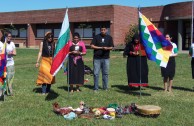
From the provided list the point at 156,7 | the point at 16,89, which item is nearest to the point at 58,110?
the point at 16,89

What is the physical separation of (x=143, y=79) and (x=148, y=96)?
1.05m

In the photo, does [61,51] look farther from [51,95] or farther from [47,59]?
[51,95]

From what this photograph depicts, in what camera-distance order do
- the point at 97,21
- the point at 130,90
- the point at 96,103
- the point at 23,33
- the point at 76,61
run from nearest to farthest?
the point at 96,103
the point at 76,61
the point at 130,90
the point at 97,21
the point at 23,33

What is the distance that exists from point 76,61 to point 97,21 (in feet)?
131

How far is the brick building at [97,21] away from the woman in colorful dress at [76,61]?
30305 millimetres

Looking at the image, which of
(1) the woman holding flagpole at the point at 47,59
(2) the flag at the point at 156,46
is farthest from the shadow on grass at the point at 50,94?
(2) the flag at the point at 156,46

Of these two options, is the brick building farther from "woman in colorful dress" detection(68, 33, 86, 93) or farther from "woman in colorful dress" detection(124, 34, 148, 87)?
"woman in colorful dress" detection(68, 33, 86, 93)

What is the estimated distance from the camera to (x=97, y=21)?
50.7 meters

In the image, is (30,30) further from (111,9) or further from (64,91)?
(64,91)

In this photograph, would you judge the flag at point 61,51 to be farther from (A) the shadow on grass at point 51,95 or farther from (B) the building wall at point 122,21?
(B) the building wall at point 122,21

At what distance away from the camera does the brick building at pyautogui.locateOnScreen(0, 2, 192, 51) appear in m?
42.0

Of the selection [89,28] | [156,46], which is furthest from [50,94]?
[89,28]

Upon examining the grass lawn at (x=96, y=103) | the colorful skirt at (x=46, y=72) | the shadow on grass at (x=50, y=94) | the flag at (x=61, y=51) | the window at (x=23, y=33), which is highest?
the window at (x=23, y=33)

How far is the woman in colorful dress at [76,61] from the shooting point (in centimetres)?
1100
